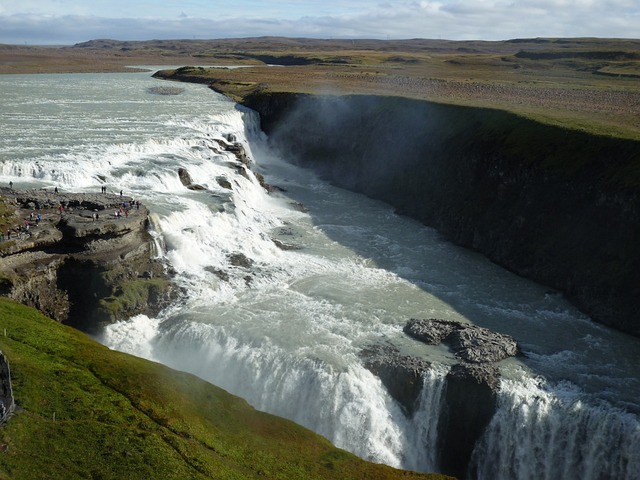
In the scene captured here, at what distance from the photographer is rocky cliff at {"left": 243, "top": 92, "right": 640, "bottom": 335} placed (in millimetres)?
40844

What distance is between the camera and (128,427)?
75.4 feet

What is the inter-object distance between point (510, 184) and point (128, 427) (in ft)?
120

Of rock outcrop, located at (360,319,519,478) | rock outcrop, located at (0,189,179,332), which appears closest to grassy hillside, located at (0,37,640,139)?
rock outcrop, located at (360,319,519,478)

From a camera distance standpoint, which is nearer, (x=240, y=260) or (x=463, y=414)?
(x=463, y=414)

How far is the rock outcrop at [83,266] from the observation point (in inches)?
1356

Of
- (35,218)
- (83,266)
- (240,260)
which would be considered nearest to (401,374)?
(240,260)

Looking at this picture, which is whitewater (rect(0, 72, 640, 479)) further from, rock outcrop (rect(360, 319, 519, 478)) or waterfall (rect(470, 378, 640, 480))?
rock outcrop (rect(360, 319, 519, 478))

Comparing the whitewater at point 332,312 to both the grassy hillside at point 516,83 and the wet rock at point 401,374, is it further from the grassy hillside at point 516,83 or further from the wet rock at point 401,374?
the grassy hillside at point 516,83

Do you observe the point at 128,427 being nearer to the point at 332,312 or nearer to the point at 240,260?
the point at 332,312

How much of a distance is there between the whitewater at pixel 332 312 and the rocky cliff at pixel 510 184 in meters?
1.90

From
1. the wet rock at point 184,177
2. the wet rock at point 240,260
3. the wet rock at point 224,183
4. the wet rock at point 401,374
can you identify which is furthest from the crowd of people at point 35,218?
the wet rock at point 401,374

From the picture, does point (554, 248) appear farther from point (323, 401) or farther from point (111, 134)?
point (111, 134)

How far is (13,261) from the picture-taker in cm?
3406

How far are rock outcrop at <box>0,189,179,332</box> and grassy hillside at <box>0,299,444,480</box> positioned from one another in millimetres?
4576
